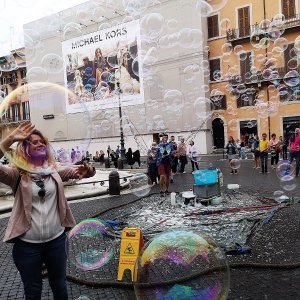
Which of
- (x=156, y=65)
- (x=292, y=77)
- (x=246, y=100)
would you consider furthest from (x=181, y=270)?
(x=156, y=65)

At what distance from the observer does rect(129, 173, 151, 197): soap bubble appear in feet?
34.1

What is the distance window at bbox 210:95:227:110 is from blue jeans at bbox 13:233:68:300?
1085 inches

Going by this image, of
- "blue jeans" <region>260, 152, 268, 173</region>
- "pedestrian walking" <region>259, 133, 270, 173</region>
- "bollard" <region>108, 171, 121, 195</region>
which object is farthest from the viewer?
"blue jeans" <region>260, 152, 268, 173</region>

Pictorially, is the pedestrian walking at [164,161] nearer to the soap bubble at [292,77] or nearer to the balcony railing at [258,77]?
the soap bubble at [292,77]

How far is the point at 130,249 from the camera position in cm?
389

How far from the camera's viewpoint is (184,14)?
93.9 ft

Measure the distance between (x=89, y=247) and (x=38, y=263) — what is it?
2.17 metres

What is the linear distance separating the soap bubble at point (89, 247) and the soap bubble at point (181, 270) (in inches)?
49.1

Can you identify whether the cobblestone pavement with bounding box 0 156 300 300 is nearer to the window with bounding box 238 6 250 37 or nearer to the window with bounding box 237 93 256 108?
the window with bounding box 237 93 256 108

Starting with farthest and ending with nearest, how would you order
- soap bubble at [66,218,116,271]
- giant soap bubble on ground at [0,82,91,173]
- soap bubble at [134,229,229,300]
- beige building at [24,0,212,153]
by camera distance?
1. beige building at [24,0,212,153]
2. soap bubble at [66,218,116,271]
3. giant soap bubble on ground at [0,82,91,173]
4. soap bubble at [134,229,229,300]

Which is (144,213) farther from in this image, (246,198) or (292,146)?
(292,146)

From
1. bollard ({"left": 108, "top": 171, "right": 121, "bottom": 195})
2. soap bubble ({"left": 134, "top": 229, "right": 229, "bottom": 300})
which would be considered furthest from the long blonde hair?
bollard ({"left": 108, "top": 171, "right": 121, "bottom": 195})

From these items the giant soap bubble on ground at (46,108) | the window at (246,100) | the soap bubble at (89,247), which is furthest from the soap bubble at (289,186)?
the window at (246,100)

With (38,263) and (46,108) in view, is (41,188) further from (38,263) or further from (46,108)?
(46,108)
